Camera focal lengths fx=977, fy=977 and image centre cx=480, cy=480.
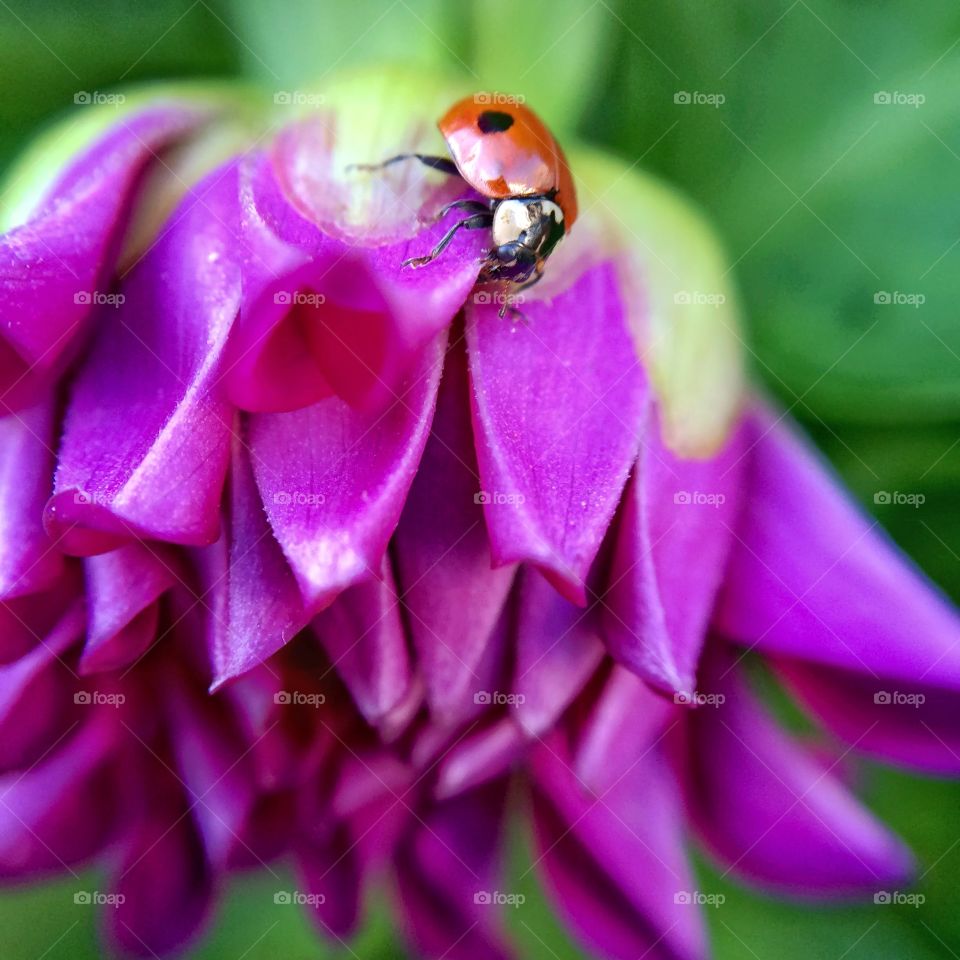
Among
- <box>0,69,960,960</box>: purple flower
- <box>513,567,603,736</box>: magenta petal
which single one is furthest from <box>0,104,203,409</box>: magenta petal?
<box>513,567,603,736</box>: magenta petal

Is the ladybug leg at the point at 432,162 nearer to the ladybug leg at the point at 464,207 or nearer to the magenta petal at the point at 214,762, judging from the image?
the ladybug leg at the point at 464,207

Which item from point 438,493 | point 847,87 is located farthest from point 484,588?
point 847,87

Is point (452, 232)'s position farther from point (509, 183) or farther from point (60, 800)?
point (60, 800)

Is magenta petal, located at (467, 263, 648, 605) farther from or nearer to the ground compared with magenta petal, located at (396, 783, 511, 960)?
farther from the ground

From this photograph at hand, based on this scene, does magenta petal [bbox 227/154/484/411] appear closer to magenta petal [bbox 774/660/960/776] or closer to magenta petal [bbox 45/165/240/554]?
magenta petal [bbox 45/165/240/554]

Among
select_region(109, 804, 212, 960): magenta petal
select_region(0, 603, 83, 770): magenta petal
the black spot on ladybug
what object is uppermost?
the black spot on ladybug

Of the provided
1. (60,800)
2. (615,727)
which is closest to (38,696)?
(60,800)
